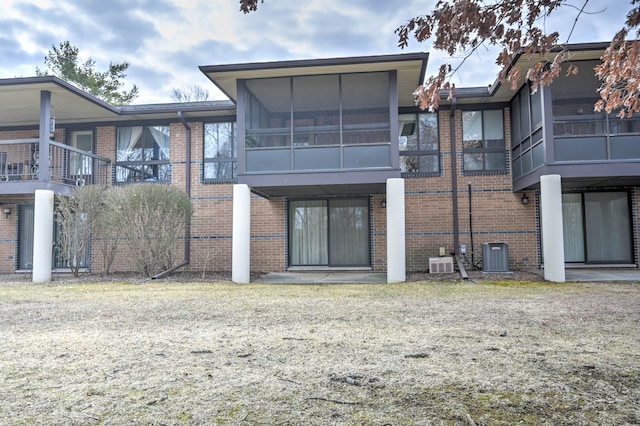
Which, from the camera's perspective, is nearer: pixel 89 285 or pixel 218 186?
pixel 89 285

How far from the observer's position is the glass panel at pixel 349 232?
13672 millimetres

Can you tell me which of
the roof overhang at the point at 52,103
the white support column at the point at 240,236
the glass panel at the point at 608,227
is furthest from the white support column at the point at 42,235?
the glass panel at the point at 608,227

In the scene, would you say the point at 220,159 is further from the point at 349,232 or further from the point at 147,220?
the point at 349,232

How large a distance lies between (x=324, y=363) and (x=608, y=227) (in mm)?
12149

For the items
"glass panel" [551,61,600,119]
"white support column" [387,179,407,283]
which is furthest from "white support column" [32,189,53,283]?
"glass panel" [551,61,600,119]

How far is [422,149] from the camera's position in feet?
44.5

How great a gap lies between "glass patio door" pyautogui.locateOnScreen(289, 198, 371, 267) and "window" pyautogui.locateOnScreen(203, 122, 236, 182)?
88.7 inches

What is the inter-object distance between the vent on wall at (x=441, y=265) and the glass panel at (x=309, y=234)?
315 cm

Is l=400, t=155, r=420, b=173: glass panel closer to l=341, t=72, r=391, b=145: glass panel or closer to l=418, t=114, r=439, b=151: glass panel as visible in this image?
l=418, t=114, r=439, b=151: glass panel

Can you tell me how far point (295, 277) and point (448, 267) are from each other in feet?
13.3

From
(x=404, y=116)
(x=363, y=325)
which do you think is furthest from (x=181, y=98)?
(x=363, y=325)

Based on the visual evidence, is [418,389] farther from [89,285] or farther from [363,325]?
[89,285]

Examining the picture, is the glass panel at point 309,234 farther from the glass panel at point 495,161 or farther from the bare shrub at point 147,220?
the glass panel at point 495,161

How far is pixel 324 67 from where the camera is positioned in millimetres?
10805
